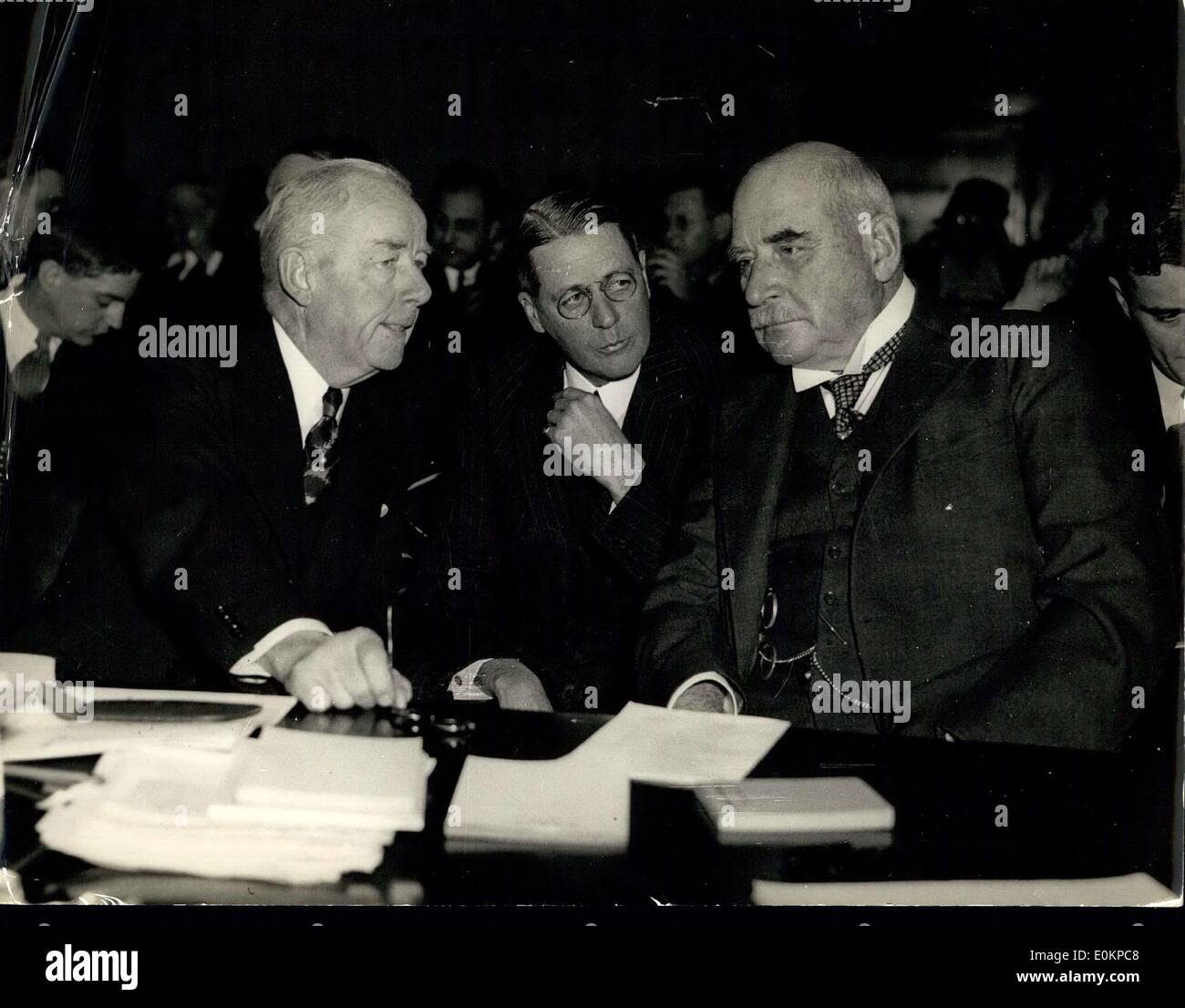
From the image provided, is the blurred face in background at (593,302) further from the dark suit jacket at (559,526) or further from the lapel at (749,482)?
the lapel at (749,482)

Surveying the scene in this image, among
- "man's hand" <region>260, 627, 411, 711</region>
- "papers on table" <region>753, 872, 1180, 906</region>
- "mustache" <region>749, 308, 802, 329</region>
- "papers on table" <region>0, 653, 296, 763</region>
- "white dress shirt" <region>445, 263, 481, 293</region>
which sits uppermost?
"white dress shirt" <region>445, 263, 481, 293</region>

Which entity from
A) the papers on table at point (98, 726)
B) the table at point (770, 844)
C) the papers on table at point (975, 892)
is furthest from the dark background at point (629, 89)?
the papers on table at point (975, 892)

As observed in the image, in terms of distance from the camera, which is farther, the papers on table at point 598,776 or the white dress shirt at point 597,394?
the white dress shirt at point 597,394

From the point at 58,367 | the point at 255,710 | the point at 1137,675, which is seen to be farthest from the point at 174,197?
the point at 1137,675

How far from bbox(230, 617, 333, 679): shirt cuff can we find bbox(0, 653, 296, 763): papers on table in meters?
0.05

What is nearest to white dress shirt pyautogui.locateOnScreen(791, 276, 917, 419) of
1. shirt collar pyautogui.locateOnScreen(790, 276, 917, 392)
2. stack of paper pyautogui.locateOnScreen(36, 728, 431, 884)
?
shirt collar pyautogui.locateOnScreen(790, 276, 917, 392)

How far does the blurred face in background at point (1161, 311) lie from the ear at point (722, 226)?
773mm

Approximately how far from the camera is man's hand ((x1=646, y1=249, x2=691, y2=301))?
2.52 metres

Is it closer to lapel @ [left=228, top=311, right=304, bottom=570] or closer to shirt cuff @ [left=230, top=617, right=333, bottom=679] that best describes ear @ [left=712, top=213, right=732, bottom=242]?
lapel @ [left=228, top=311, right=304, bottom=570]

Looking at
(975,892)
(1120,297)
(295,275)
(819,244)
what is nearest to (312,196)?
Result: (295,275)

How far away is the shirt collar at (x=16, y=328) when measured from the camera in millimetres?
2566

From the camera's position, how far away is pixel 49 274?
2.57 metres

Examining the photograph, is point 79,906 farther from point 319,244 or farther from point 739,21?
point 739,21

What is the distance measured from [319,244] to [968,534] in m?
1.42
